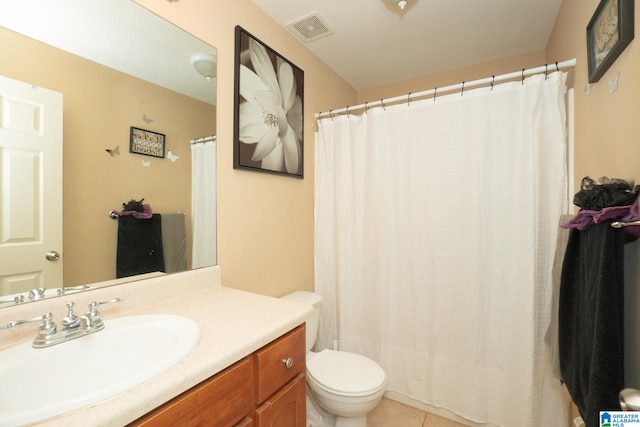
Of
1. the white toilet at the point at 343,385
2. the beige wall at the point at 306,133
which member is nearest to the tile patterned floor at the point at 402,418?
the white toilet at the point at 343,385

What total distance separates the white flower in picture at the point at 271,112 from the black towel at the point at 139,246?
63cm

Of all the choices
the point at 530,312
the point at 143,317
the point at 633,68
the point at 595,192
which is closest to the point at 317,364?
the point at 143,317

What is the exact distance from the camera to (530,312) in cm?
150

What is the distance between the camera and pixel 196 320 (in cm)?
98

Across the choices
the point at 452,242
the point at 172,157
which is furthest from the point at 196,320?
the point at 452,242

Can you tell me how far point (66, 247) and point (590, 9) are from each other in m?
2.18

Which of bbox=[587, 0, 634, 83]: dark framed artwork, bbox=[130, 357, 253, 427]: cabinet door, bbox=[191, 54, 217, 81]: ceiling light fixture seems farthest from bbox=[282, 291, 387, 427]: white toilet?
bbox=[587, 0, 634, 83]: dark framed artwork

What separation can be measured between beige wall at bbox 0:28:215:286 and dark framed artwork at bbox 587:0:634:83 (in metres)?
1.62

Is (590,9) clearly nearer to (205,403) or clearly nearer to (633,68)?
(633,68)

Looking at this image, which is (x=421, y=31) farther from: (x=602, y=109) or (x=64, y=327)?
(x=64, y=327)

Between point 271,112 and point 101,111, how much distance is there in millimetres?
894

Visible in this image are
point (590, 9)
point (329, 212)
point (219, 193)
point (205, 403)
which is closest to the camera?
point (205, 403)

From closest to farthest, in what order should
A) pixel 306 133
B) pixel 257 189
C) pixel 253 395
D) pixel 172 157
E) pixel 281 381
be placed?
pixel 253 395 → pixel 281 381 → pixel 172 157 → pixel 257 189 → pixel 306 133

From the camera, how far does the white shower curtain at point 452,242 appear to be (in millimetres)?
Answer: 1494
